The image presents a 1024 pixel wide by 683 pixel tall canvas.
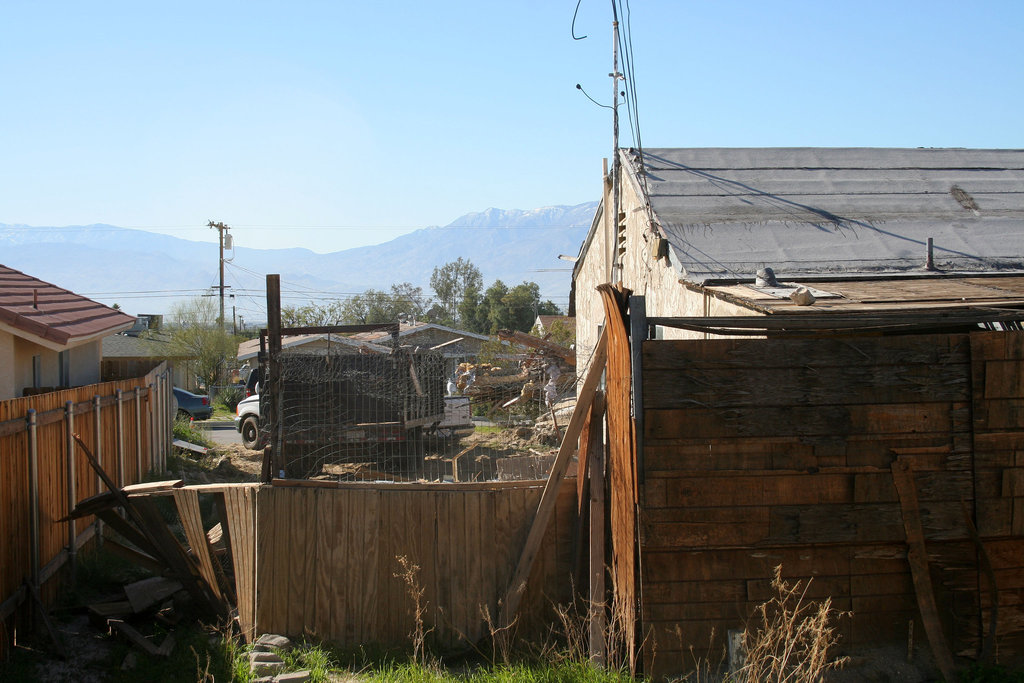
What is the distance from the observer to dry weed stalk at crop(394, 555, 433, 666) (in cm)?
515

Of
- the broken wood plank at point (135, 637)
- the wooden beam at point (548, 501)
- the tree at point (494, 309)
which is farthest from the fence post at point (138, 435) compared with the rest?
the tree at point (494, 309)

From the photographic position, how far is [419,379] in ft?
38.4

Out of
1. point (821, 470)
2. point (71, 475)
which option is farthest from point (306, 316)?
point (821, 470)

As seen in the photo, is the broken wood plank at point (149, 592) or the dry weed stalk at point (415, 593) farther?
the broken wood plank at point (149, 592)

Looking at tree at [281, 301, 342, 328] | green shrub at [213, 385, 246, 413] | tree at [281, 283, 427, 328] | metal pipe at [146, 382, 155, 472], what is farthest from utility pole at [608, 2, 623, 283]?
tree at [281, 283, 427, 328]

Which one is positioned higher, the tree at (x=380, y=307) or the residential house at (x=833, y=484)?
the tree at (x=380, y=307)

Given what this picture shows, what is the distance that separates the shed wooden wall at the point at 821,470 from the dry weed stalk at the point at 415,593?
5.18 feet

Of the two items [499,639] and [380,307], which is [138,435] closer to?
[499,639]

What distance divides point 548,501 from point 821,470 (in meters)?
1.80

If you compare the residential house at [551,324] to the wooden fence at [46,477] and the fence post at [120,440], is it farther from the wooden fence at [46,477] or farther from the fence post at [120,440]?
the wooden fence at [46,477]

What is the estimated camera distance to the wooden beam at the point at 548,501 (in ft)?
16.9

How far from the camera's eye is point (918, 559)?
14.7 ft

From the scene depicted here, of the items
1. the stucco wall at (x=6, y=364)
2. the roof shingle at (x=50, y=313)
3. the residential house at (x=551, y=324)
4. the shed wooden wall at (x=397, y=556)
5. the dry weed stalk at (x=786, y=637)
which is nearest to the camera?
the dry weed stalk at (x=786, y=637)

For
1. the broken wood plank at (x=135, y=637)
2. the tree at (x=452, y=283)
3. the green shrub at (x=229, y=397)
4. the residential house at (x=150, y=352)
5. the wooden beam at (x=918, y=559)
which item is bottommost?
the green shrub at (x=229, y=397)
